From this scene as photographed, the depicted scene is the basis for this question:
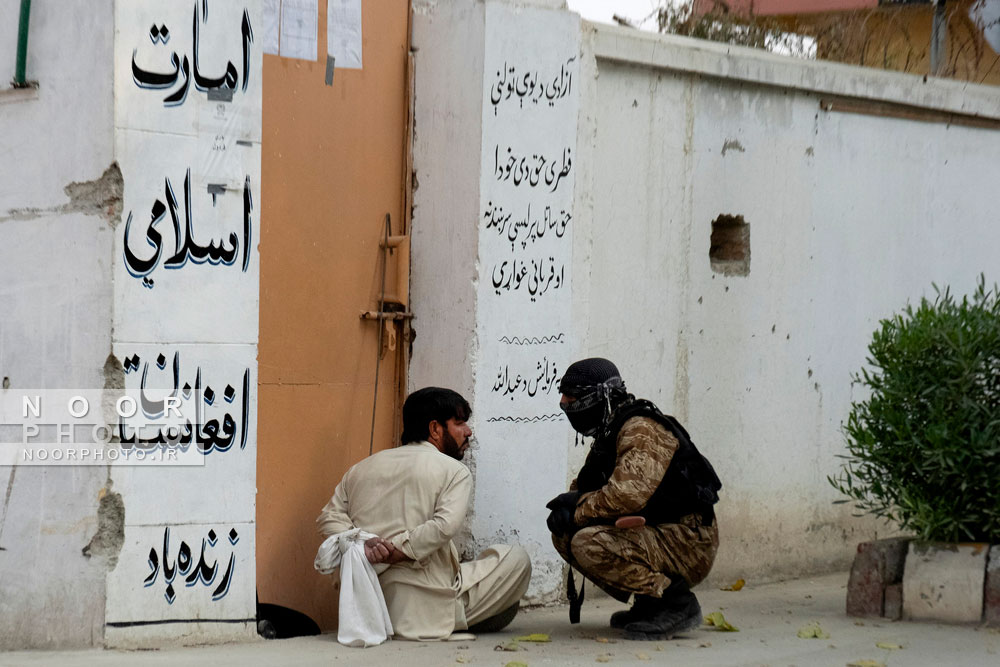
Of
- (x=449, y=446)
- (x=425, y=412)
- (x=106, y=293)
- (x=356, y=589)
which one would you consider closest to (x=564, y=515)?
(x=449, y=446)

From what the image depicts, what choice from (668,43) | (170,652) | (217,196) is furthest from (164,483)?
(668,43)

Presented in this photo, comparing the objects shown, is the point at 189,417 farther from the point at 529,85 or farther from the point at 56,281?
the point at 529,85

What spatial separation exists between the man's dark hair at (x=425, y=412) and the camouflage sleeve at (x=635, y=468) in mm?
716

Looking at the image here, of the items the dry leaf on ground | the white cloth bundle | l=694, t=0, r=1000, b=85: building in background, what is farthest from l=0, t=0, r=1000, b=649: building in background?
l=694, t=0, r=1000, b=85: building in background

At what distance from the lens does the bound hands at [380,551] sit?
4.86 m

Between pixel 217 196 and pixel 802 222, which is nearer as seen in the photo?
pixel 217 196

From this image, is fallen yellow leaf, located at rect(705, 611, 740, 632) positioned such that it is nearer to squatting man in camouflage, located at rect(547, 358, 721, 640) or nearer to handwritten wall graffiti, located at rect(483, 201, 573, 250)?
squatting man in camouflage, located at rect(547, 358, 721, 640)

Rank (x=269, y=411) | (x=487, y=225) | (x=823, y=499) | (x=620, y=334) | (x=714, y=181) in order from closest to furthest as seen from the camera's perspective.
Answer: (x=269, y=411), (x=487, y=225), (x=620, y=334), (x=714, y=181), (x=823, y=499)

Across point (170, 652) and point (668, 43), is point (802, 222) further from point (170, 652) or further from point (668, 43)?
point (170, 652)

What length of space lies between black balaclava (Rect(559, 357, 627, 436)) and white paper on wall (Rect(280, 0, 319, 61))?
5.94ft

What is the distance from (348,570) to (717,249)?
3179mm

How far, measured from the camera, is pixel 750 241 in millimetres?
6934

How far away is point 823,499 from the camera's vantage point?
23.7ft

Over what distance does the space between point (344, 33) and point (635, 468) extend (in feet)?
7.65
